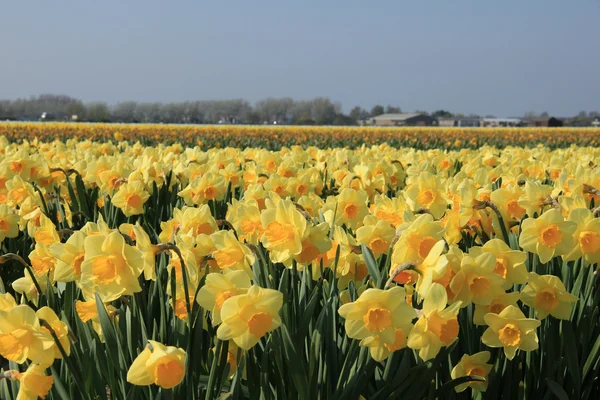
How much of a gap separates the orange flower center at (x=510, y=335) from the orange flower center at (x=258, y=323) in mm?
585

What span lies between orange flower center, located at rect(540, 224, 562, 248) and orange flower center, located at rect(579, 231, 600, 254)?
0.25 ft

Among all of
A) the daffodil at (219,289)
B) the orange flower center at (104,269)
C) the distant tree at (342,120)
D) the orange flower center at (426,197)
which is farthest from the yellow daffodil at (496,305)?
the distant tree at (342,120)

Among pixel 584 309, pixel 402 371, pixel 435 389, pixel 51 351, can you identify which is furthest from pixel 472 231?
pixel 51 351

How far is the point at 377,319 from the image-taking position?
1.34 meters

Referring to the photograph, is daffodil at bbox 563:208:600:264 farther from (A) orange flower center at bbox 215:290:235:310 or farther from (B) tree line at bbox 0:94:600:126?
(B) tree line at bbox 0:94:600:126

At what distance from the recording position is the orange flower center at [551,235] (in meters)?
1.79

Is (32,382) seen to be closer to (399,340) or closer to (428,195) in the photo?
(399,340)

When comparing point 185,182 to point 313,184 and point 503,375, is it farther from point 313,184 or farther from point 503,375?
point 503,375

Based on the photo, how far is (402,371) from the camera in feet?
5.08

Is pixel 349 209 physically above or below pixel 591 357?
above

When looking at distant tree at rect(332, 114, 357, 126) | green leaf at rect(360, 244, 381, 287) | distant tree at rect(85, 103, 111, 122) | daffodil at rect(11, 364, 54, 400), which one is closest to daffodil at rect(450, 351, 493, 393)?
green leaf at rect(360, 244, 381, 287)

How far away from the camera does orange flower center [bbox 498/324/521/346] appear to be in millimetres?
1484

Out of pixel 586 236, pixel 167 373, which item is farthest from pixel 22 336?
pixel 586 236

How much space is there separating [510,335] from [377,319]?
1.24 ft
